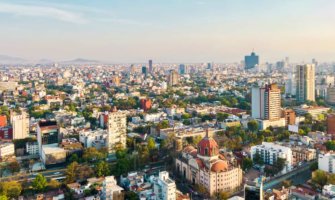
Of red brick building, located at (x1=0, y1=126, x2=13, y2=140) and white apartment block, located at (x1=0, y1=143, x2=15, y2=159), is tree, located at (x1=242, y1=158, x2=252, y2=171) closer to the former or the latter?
white apartment block, located at (x1=0, y1=143, x2=15, y2=159)

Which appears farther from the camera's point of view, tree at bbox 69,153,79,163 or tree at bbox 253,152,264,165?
tree at bbox 69,153,79,163

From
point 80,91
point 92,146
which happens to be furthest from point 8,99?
point 92,146

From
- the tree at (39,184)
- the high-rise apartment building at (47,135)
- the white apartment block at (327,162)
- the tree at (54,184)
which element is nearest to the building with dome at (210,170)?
the white apartment block at (327,162)

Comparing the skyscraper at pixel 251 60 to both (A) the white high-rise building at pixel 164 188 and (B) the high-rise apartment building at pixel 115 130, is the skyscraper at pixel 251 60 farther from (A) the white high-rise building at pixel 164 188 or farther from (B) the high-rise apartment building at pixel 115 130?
(A) the white high-rise building at pixel 164 188

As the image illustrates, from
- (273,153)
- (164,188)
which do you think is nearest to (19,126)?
(164,188)

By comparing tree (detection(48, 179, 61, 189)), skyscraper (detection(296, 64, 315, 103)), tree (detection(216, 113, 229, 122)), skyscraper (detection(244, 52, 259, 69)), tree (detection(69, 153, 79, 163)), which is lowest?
tree (detection(48, 179, 61, 189))

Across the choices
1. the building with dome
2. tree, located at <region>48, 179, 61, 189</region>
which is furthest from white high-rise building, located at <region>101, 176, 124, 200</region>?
the building with dome
